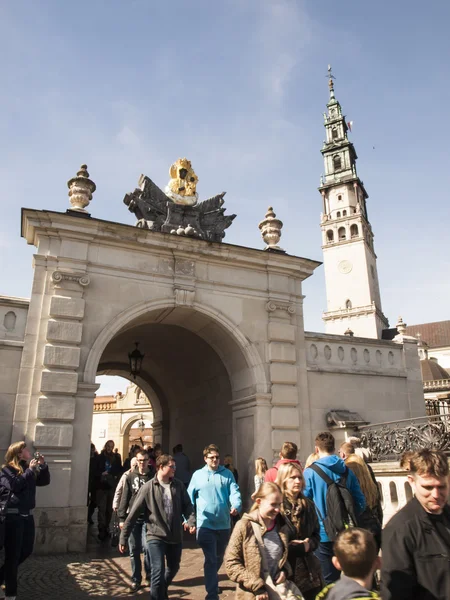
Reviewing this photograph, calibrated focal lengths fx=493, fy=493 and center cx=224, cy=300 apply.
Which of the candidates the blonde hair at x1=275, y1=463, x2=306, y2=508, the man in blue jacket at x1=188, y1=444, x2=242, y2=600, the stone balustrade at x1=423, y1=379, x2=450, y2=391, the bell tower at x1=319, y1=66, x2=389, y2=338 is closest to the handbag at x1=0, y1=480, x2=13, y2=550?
the man in blue jacket at x1=188, y1=444, x2=242, y2=600

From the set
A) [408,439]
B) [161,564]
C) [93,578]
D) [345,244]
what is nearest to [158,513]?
[161,564]

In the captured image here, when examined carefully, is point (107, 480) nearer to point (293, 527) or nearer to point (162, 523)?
point (162, 523)

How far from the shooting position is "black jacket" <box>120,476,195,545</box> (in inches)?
212

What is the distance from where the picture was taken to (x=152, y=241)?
11258mm

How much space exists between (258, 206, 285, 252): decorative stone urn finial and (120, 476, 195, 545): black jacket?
26.8 feet

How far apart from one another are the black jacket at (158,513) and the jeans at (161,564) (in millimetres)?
88

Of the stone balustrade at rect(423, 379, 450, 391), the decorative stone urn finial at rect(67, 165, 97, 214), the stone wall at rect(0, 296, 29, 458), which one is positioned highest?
the stone balustrade at rect(423, 379, 450, 391)

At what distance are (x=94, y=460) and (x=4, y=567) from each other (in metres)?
5.49

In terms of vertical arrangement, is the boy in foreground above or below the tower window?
below

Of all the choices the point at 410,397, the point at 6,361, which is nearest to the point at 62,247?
the point at 6,361

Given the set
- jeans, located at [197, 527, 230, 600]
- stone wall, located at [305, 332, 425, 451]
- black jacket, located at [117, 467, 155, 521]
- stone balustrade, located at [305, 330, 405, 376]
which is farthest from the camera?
stone balustrade, located at [305, 330, 405, 376]

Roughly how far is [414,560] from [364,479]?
9.64 feet

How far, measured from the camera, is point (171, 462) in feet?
19.0

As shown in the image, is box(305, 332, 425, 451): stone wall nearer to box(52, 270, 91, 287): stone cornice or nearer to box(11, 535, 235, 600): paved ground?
box(11, 535, 235, 600): paved ground
